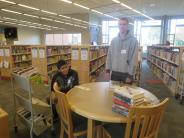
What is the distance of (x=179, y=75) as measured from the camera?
168 inches

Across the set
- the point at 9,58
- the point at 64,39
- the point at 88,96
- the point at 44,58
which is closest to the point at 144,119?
the point at 88,96

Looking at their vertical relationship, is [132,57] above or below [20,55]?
above

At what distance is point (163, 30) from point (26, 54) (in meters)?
10.7

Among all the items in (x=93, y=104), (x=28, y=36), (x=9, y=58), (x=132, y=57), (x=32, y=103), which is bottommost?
(x=32, y=103)

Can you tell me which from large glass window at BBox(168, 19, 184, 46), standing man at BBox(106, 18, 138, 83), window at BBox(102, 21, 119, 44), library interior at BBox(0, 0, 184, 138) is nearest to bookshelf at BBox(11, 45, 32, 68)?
library interior at BBox(0, 0, 184, 138)

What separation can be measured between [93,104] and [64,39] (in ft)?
43.9

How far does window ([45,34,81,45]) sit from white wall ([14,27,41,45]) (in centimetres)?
92

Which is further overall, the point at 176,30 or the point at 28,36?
the point at 28,36

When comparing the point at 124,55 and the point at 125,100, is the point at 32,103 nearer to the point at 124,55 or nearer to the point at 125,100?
the point at 125,100

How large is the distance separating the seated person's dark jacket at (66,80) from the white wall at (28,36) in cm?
1194

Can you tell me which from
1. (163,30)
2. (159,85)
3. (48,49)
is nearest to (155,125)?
(159,85)

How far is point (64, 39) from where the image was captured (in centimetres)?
1455

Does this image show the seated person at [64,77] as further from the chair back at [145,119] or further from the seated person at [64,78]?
the chair back at [145,119]

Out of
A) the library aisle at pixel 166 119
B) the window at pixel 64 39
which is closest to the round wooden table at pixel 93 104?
the library aisle at pixel 166 119
